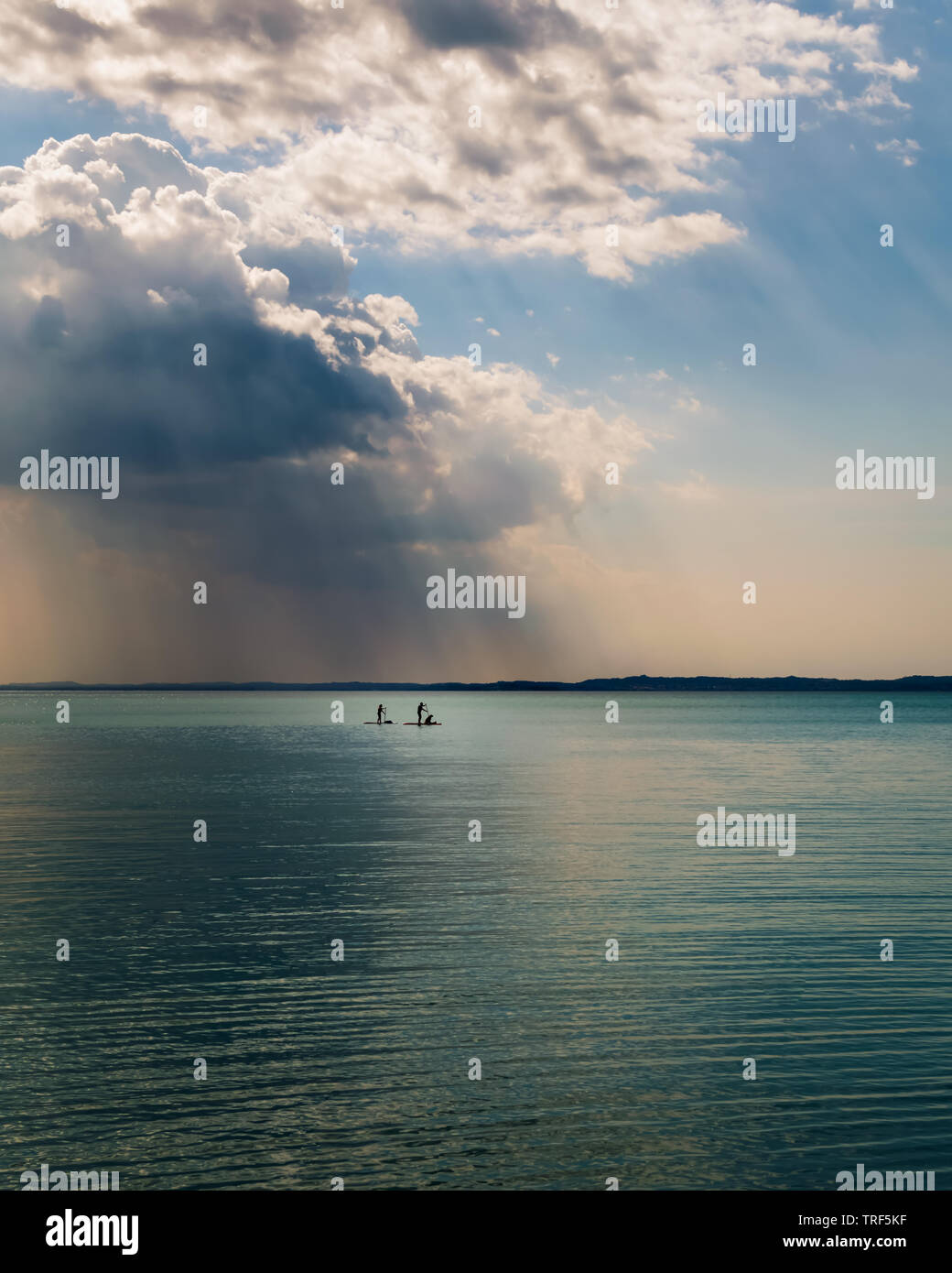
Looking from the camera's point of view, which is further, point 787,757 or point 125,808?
point 787,757

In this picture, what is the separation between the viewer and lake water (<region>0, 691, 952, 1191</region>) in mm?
13242

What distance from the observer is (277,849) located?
38938mm

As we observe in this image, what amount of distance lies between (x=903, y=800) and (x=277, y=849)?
3483cm

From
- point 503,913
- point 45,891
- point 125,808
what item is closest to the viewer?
point 503,913

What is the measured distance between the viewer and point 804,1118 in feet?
46.6

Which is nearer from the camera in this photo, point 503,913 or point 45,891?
point 503,913

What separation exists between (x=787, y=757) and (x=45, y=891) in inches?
2904

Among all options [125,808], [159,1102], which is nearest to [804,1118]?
[159,1102]

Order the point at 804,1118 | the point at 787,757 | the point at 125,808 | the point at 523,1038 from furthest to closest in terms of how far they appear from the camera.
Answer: the point at 787,757 < the point at 125,808 < the point at 523,1038 < the point at 804,1118

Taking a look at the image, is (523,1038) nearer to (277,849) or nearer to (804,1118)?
(804,1118)

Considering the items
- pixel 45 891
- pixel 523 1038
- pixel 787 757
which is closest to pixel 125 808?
pixel 45 891

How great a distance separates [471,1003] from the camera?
1938 cm

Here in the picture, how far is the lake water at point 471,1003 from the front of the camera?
13242 millimetres

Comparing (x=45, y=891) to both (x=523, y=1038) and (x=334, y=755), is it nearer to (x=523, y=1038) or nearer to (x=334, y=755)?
(x=523, y=1038)
